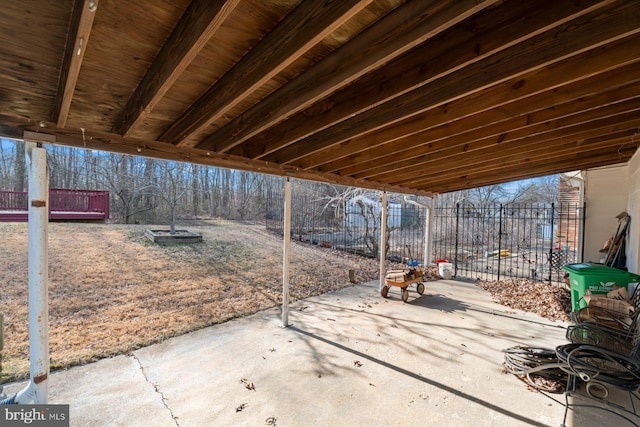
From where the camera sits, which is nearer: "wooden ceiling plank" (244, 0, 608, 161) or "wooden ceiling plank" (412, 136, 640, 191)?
"wooden ceiling plank" (244, 0, 608, 161)

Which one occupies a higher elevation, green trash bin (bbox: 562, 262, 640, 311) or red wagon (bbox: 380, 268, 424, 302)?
green trash bin (bbox: 562, 262, 640, 311)

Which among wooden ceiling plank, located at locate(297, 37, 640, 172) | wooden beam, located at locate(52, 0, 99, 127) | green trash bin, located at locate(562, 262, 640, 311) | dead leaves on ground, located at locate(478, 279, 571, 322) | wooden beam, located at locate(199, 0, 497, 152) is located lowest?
dead leaves on ground, located at locate(478, 279, 571, 322)

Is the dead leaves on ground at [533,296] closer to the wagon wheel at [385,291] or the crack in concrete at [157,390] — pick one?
the wagon wheel at [385,291]

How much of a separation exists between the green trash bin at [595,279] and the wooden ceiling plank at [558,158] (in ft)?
5.65

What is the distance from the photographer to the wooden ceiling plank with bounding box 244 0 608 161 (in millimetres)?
1372

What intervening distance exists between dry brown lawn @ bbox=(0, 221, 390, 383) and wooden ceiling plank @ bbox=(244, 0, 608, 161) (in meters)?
3.54

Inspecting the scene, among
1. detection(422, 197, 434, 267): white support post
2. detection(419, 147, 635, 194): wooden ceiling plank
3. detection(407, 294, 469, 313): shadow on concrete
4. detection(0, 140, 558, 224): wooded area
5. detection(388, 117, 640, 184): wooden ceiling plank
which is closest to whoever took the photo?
detection(388, 117, 640, 184): wooden ceiling plank

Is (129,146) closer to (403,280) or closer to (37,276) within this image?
(37,276)

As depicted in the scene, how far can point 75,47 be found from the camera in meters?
1.32

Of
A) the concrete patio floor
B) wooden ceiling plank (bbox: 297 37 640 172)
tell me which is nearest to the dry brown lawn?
the concrete patio floor

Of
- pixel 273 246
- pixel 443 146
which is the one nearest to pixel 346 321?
pixel 443 146

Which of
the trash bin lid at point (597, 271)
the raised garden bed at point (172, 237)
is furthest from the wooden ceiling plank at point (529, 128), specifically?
the raised garden bed at point (172, 237)

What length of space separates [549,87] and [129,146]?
3574 mm

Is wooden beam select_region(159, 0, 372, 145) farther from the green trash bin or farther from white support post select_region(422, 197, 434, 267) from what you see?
white support post select_region(422, 197, 434, 267)
